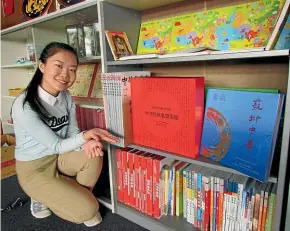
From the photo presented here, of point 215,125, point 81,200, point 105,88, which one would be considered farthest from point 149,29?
point 81,200

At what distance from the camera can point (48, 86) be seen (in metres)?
1.25

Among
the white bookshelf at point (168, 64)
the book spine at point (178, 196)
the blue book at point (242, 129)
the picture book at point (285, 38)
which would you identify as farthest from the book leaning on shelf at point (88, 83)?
the picture book at point (285, 38)

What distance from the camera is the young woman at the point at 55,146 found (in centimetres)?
112

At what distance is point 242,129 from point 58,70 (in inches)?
37.4

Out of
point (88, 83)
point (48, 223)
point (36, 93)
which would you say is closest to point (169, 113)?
point (36, 93)

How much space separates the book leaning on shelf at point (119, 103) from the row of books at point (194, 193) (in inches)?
6.5

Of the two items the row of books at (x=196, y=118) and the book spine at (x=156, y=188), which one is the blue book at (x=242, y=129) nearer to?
the row of books at (x=196, y=118)

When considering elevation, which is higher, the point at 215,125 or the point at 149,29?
the point at 149,29

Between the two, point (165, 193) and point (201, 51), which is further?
point (165, 193)

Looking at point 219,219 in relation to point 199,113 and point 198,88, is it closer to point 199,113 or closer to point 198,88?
point 199,113

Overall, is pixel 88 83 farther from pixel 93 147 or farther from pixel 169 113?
pixel 169 113

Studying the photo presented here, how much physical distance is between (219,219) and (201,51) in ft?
2.57

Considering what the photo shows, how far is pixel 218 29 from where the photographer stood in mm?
1122

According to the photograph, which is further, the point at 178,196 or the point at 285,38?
the point at 178,196
